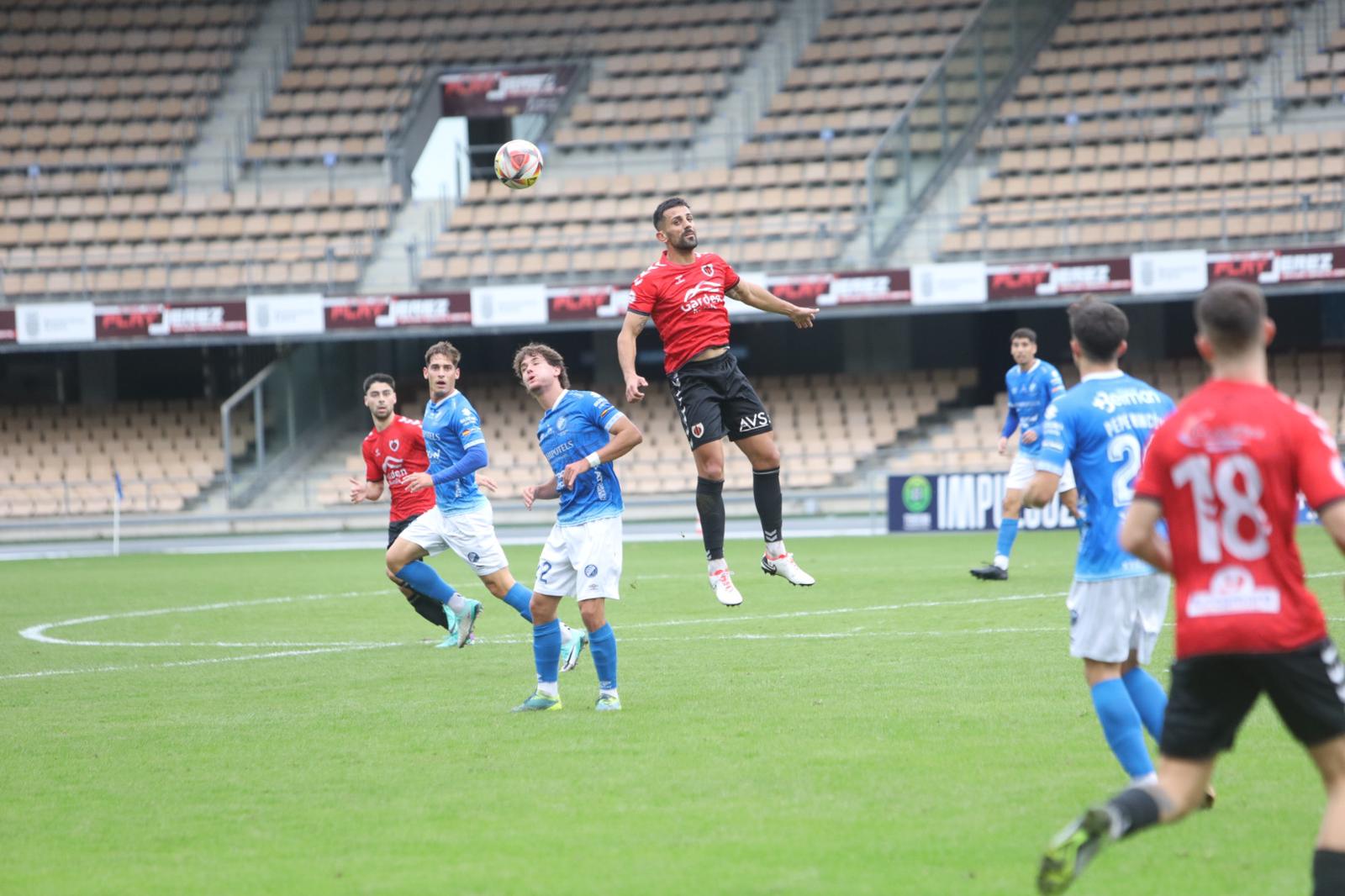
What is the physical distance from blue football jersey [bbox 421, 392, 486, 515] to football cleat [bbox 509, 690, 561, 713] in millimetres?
2471

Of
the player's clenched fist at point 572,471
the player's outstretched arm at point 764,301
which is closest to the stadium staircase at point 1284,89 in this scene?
the player's outstretched arm at point 764,301

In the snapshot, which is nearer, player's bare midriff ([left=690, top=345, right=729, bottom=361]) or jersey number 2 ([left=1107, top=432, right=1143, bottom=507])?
jersey number 2 ([left=1107, top=432, right=1143, bottom=507])

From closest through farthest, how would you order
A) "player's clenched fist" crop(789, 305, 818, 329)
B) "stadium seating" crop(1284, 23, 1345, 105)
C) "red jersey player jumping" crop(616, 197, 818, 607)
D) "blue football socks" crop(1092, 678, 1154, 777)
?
"blue football socks" crop(1092, 678, 1154, 777) < "red jersey player jumping" crop(616, 197, 818, 607) < "player's clenched fist" crop(789, 305, 818, 329) < "stadium seating" crop(1284, 23, 1345, 105)

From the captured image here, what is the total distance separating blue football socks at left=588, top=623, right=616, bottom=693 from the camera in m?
9.16

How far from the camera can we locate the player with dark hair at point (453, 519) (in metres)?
11.3

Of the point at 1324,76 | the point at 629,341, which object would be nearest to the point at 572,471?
the point at 629,341

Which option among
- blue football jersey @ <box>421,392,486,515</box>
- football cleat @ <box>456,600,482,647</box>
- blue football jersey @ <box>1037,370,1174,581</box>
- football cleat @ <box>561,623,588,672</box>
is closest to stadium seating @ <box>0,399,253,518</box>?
football cleat @ <box>456,600,482,647</box>

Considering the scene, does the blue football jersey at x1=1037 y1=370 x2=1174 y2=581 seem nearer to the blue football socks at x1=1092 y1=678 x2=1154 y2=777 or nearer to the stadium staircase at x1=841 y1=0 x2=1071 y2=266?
the blue football socks at x1=1092 y1=678 x2=1154 y2=777

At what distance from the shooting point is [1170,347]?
32875mm

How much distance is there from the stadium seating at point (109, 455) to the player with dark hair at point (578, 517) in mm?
24829

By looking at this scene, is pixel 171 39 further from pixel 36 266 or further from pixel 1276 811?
pixel 1276 811

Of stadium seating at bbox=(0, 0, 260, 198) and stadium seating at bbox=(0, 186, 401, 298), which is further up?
stadium seating at bbox=(0, 0, 260, 198)

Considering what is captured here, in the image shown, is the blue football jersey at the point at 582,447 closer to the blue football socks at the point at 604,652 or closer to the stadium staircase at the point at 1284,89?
the blue football socks at the point at 604,652

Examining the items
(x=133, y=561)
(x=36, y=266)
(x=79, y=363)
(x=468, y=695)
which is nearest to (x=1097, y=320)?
(x=468, y=695)
